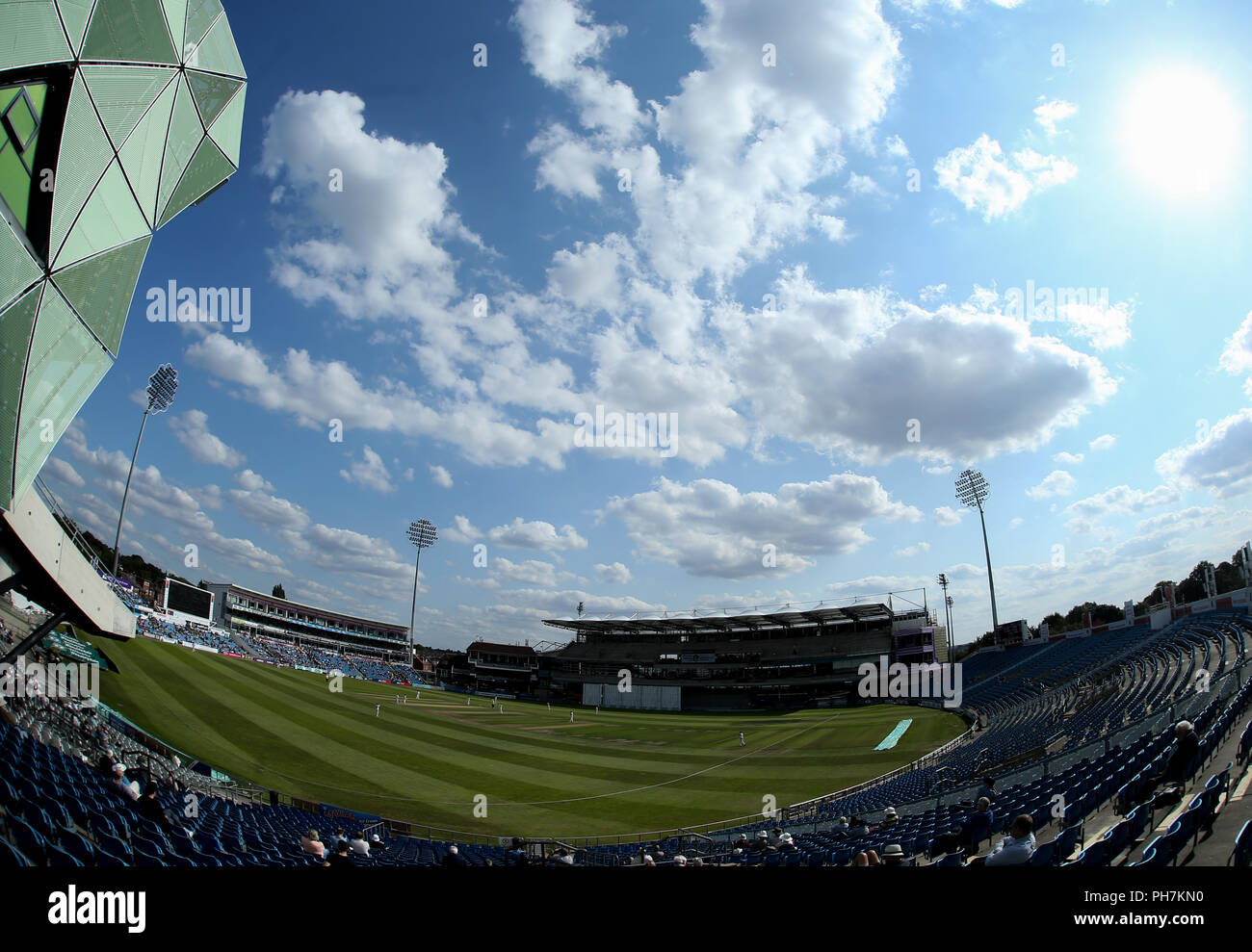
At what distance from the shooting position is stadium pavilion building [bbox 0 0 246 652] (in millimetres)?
9961

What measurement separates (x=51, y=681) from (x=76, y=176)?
83.8ft

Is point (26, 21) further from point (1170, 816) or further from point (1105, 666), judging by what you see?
point (1105, 666)

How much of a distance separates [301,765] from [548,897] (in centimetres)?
2871

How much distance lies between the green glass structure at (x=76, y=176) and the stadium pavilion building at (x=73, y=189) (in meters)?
0.03

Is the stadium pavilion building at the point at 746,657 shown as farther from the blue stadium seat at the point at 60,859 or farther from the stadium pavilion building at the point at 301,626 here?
the blue stadium seat at the point at 60,859

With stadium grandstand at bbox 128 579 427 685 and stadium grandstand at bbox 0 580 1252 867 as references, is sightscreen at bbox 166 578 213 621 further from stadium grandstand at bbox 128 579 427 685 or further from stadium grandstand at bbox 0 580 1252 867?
stadium grandstand at bbox 0 580 1252 867

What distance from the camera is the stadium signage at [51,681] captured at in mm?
17344

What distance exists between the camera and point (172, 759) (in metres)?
19.9

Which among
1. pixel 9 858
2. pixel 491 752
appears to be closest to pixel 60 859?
pixel 9 858

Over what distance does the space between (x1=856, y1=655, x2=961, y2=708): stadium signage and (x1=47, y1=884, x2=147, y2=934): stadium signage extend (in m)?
65.0

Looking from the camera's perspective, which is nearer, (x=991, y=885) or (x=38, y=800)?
(x=991, y=885)

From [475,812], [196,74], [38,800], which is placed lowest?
[475,812]

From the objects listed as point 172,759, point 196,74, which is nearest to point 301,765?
point 172,759

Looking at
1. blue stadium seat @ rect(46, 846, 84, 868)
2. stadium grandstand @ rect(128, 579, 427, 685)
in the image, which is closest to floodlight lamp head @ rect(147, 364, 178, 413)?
stadium grandstand @ rect(128, 579, 427, 685)
